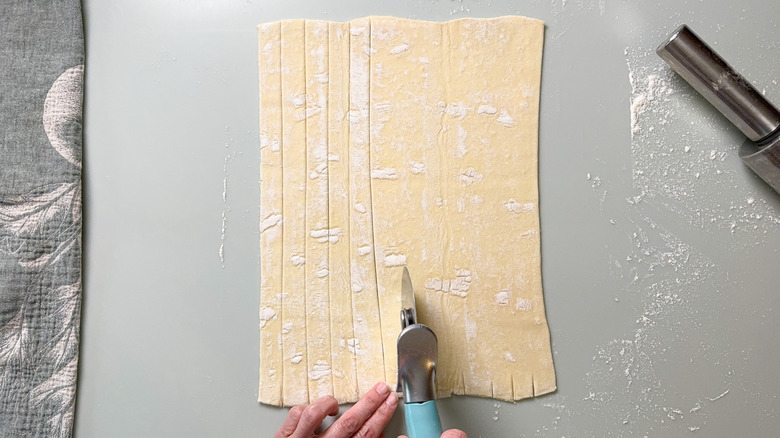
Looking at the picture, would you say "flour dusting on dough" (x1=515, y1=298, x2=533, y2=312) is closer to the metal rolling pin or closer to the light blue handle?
the light blue handle

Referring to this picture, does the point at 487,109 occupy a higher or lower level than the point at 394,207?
higher

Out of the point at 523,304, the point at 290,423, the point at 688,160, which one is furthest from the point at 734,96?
the point at 290,423

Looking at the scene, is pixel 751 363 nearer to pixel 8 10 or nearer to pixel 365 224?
pixel 365 224

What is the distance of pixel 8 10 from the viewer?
95 cm

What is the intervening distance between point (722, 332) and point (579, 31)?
0.54m

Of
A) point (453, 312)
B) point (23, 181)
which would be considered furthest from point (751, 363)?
point (23, 181)

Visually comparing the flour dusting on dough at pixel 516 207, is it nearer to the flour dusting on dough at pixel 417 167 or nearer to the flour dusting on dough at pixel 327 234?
the flour dusting on dough at pixel 417 167

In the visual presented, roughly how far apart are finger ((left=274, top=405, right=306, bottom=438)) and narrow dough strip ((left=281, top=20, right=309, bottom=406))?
20mm

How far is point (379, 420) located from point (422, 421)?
4.3 inches

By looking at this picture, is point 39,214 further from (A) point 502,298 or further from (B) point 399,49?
(A) point 502,298

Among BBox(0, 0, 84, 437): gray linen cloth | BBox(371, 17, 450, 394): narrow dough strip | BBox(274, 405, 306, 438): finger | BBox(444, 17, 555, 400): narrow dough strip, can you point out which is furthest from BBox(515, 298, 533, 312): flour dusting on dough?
BBox(0, 0, 84, 437): gray linen cloth

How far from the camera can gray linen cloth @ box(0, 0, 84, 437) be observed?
35.4 inches

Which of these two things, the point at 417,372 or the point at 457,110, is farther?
the point at 457,110

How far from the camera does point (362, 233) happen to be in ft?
2.90
